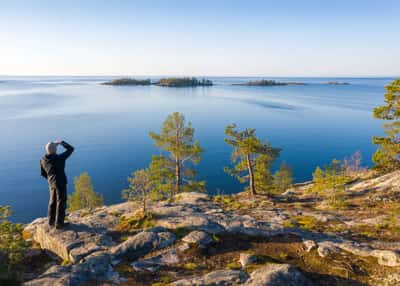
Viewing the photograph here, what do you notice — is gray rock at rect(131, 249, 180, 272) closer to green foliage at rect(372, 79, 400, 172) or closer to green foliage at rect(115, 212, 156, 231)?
green foliage at rect(115, 212, 156, 231)

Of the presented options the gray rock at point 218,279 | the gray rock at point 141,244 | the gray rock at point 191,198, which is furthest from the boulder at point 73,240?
the gray rock at point 191,198

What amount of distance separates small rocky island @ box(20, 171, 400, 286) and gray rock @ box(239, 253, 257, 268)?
1.2 inches

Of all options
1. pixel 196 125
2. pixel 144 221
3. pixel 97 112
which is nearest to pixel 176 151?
pixel 144 221

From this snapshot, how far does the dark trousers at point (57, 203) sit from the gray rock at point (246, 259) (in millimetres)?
7019

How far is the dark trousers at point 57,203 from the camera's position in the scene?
973 centimetres

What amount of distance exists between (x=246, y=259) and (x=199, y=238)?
79.5 inches

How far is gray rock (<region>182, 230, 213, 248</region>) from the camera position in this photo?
9.16 metres

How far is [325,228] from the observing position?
37.4 feet

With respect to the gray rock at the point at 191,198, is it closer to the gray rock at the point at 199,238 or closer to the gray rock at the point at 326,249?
the gray rock at the point at 199,238

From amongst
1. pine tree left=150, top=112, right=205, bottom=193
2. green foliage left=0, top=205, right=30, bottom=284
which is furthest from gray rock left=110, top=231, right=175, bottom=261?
pine tree left=150, top=112, right=205, bottom=193

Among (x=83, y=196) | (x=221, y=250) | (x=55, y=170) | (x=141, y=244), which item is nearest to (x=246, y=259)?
(x=221, y=250)

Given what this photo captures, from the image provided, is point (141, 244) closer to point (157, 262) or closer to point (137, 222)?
point (157, 262)

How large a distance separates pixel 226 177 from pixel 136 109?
69.3 m

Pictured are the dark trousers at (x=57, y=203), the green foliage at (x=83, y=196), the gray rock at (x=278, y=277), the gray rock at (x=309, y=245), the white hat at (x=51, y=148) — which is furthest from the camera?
the green foliage at (x=83, y=196)
